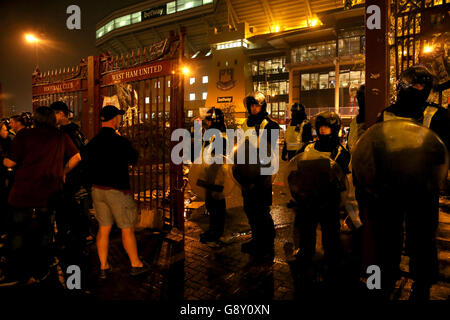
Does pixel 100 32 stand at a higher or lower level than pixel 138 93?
higher

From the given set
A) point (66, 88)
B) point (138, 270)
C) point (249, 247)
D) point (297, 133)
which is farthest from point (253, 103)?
point (66, 88)

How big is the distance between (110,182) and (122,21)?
60.6 metres

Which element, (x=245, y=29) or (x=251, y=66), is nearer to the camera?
(x=245, y=29)

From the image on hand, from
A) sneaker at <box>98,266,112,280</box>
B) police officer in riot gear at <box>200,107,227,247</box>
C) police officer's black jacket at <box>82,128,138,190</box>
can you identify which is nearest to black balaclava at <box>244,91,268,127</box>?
police officer in riot gear at <box>200,107,227,247</box>

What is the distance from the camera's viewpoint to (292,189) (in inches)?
141

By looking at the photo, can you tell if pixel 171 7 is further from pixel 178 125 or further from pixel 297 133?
pixel 178 125

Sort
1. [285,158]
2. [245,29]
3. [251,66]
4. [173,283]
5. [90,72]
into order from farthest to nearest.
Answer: [251,66] < [245,29] < [285,158] < [90,72] < [173,283]

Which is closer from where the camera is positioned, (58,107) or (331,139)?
(331,139)

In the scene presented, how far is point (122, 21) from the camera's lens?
182 feet

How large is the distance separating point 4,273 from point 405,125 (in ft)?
15.3

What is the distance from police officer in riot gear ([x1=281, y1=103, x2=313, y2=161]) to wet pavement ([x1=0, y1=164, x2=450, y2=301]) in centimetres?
187

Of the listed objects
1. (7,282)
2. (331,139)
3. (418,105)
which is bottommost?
(7,282)
